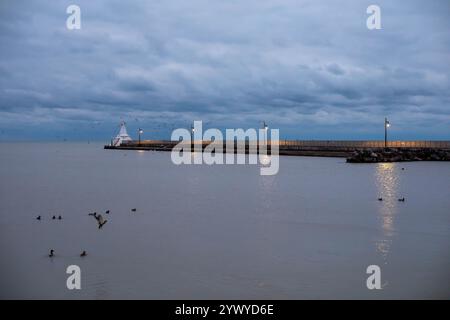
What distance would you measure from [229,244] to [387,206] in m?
12.4

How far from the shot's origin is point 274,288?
41.4ft

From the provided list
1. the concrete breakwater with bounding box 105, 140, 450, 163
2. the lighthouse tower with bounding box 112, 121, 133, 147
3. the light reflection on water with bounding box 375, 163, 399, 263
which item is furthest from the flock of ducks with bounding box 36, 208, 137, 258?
the lighthouse tower with bounding box 112, 121, 133, 147

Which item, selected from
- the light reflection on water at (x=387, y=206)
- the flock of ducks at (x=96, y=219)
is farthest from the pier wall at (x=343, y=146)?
the flock of ducks at (x=96, y=219)

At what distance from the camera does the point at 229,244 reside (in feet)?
57.2

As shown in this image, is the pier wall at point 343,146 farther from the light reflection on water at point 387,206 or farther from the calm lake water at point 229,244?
the calm lake water at point 229,244

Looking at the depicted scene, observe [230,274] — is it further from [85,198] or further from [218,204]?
[85,198]

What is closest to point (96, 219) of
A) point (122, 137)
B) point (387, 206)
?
point (387, 206)

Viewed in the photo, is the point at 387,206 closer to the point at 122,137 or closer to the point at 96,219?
the point at 96,219

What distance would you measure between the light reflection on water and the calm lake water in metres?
0.09

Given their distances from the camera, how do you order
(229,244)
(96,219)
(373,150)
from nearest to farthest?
1. (229,244)
2. (96,219)
3. (373,150)

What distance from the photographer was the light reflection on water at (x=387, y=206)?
56.3 ft

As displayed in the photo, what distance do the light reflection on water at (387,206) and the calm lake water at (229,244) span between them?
0.29 feet
